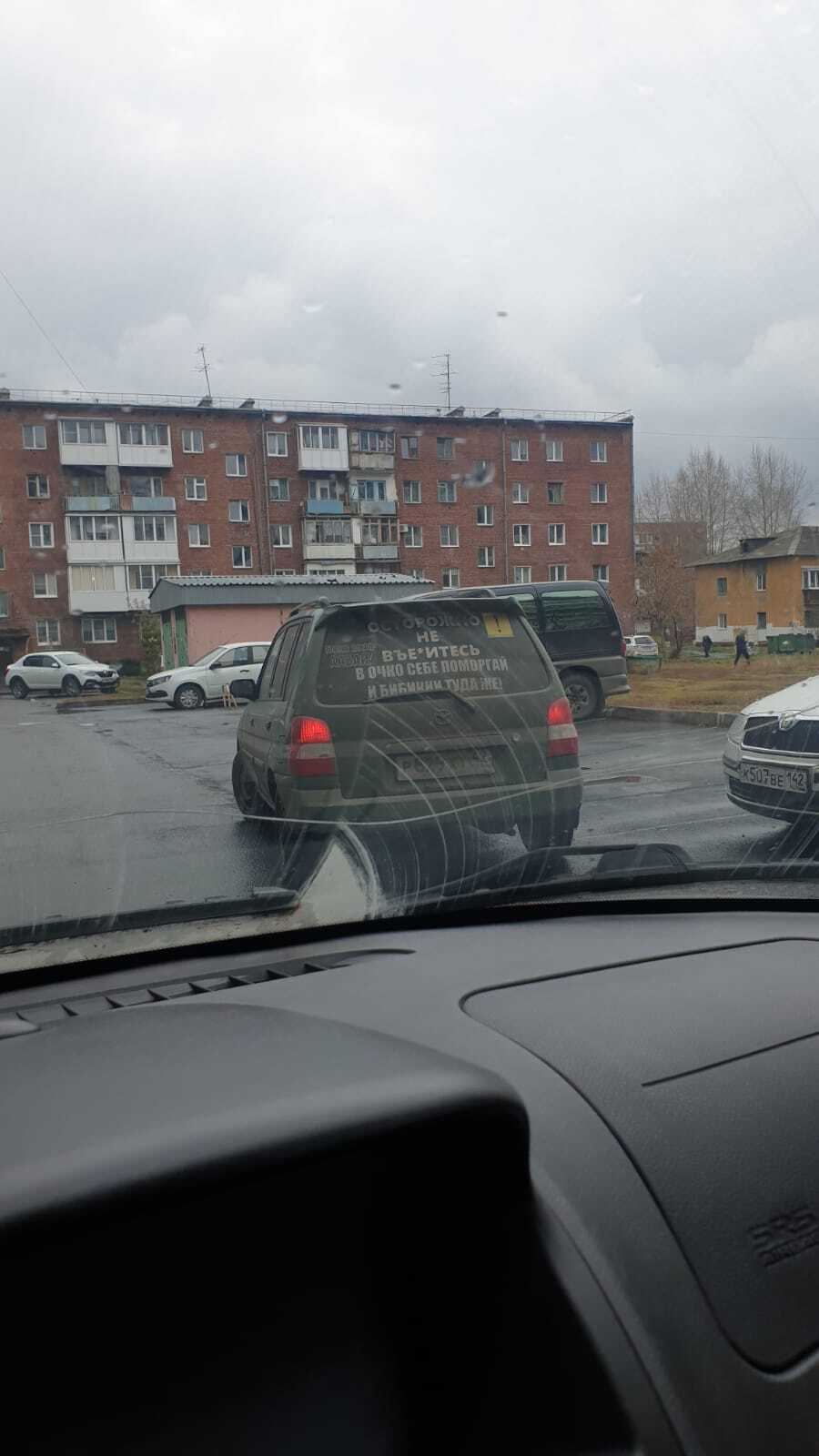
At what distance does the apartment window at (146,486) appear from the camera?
345 cm

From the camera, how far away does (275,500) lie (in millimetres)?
3816

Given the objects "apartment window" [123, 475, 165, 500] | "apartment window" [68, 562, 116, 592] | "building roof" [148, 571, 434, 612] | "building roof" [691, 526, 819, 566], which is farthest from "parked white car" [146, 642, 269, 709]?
"building roof" [691, 526, 819, 566]

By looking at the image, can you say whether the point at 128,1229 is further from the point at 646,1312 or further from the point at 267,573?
the point at 267,573

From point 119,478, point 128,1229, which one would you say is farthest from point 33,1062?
point 119,478

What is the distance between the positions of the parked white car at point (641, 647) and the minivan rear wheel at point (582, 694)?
23cm

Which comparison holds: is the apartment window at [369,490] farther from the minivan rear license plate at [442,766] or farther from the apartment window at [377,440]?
the minivan rear license plate at [442,766]

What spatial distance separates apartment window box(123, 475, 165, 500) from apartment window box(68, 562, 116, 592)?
26 centimetres

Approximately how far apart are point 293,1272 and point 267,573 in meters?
2.50

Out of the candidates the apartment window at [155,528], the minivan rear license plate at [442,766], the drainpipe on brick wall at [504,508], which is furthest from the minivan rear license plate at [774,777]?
the apartment window at [155,528]

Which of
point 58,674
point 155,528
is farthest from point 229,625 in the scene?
point 58,674

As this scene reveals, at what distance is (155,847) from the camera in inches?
131

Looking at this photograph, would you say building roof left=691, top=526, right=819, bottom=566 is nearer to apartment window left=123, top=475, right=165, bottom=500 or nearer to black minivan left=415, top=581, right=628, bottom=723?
black minivan left=415, top=581, right=628, bottom=723

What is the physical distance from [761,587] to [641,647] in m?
0.77

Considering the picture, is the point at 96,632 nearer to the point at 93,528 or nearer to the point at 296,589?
the point at 93,528
